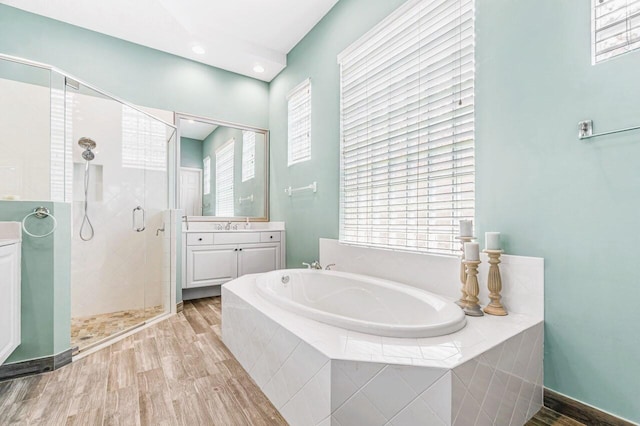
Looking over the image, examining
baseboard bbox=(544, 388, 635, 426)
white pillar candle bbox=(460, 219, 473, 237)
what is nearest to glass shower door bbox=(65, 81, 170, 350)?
white pillar candle bbox=(460, 219, 473, 237)

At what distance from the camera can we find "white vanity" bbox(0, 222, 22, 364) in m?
1.52

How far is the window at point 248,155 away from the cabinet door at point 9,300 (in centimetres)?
Result: 232

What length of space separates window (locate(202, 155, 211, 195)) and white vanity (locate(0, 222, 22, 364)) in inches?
73.2

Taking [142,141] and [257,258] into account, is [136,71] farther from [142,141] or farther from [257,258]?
[257,258]

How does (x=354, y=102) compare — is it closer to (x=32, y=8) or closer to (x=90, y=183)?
(x=90, y=183)

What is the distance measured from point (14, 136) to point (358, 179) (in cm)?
246

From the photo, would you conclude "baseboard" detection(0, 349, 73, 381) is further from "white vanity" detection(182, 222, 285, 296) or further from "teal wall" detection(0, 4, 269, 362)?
"white vanity" detection(182, 222, 285, 296)

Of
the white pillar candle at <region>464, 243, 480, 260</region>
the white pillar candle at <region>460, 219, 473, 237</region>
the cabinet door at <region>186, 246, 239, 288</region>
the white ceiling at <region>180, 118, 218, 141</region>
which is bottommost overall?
the cabinet door at <region>186, 246, 239, 288</region>

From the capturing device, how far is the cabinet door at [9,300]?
59.7 inches

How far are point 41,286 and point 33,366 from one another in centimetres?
46

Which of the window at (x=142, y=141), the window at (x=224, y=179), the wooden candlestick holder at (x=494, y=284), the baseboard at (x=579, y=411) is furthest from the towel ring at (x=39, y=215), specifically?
the baseboard at (x=579, y=411)

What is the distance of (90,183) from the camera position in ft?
8.55

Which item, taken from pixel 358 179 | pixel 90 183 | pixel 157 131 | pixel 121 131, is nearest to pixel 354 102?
pixel 358 179

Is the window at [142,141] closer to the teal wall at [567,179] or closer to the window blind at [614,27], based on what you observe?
the teal wall at [567,179]
